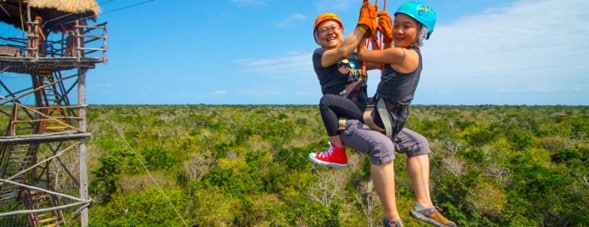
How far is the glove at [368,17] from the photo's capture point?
3104mm

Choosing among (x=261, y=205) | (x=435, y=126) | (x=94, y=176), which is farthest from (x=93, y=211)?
(x=435, y=126)

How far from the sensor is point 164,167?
17.0 m

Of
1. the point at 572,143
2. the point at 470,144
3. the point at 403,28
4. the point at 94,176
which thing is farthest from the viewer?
the point at 470,144

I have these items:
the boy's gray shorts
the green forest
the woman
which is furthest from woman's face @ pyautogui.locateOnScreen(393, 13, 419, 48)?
the green forest

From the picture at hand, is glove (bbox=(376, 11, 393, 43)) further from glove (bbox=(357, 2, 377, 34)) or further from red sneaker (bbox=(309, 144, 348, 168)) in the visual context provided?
red sneaker (bbox=(309, 144, 348, 168))

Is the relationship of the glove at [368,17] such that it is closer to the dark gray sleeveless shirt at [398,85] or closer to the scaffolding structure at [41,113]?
the dark gray sleeveless shirt at [398,85]

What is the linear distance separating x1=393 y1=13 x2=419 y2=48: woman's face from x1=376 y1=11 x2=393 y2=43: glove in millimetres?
111

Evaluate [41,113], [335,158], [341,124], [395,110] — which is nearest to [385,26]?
[395,110]

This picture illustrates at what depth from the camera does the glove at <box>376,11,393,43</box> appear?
3305 mm

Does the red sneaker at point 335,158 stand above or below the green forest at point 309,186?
above

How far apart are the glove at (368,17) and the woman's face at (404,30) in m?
0.18

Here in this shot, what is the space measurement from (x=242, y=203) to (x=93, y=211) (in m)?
5.11

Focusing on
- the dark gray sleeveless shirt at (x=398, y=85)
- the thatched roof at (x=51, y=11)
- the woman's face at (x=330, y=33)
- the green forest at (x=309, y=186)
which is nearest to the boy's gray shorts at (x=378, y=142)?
the dark gray sleeveless shirt at (x=398, y=85)

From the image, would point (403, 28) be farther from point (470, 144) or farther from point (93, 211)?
point (470, 144)
